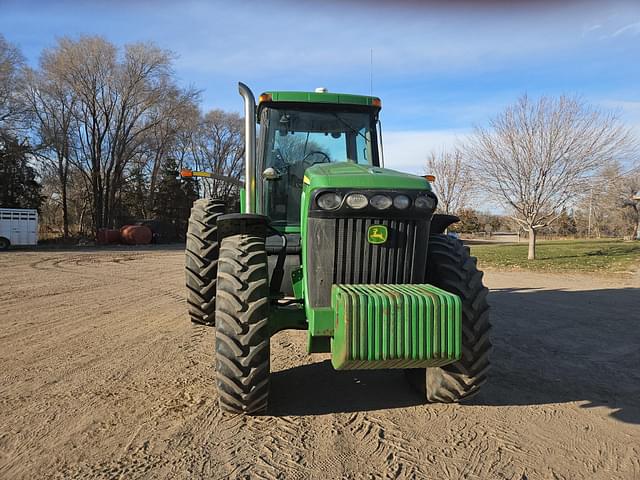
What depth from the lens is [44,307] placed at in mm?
7625

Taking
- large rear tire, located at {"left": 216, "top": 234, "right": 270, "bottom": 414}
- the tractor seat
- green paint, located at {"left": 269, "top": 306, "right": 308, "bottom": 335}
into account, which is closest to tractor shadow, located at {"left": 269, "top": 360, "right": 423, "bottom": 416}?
large rear tire, located at {"left": 216, "top": 234, "right": 270, "bottom": 414}

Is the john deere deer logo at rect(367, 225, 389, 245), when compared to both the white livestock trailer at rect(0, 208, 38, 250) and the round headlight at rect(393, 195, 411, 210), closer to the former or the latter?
the round headlight at rect(393, 195, 411, 210)

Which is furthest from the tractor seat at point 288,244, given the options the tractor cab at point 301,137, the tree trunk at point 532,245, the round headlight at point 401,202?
the tree trunk at point 532,245

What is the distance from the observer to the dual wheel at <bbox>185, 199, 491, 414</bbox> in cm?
335

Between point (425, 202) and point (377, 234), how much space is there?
1.34 feet

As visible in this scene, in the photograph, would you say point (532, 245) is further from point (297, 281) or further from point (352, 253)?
point (352, 253)

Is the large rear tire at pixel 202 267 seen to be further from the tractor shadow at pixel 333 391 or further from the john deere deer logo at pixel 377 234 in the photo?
the john deere deer logo at pixel 377 234

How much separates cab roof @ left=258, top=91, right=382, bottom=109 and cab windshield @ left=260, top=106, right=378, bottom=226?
11cm

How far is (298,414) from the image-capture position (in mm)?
3617

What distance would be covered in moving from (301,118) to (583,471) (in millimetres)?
3752

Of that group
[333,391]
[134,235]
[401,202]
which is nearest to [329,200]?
[401,202]

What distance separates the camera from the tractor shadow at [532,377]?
12.8ft

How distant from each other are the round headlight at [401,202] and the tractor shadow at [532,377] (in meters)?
1.59

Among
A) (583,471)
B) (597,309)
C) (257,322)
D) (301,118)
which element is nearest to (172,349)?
(257,322)
